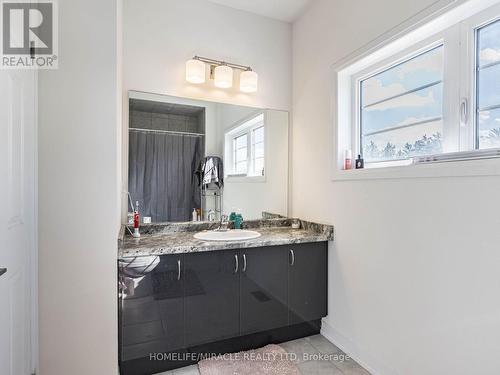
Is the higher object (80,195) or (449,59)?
(449,59)

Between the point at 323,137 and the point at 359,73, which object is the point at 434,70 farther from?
the point at 323,137

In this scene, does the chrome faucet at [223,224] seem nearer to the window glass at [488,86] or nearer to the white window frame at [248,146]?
the white window frame at [248,146]

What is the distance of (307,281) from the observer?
2.19m

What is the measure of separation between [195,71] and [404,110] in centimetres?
161

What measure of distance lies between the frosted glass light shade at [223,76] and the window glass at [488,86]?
5.54 feet

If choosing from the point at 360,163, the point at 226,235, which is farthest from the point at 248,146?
the point at 360,163

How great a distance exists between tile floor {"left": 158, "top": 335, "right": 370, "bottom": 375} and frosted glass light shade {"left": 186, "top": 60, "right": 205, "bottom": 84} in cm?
219

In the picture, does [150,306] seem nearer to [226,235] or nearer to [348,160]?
[226,235]

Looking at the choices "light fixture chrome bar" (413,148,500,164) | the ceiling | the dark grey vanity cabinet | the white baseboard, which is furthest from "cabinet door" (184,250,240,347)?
the ceiling

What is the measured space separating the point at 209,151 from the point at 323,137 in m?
1.00

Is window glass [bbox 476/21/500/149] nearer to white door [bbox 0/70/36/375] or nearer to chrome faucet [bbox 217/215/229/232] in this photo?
chrome faucet [bbox 217/215/229/232]

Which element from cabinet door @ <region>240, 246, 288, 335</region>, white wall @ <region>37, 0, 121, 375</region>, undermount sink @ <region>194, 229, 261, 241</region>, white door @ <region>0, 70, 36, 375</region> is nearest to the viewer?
white door @ <region>0, 70, 36, 375</region>

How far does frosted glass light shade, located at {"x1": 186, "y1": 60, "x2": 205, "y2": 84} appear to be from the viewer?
7.48 feet

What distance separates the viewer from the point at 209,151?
248 cm
